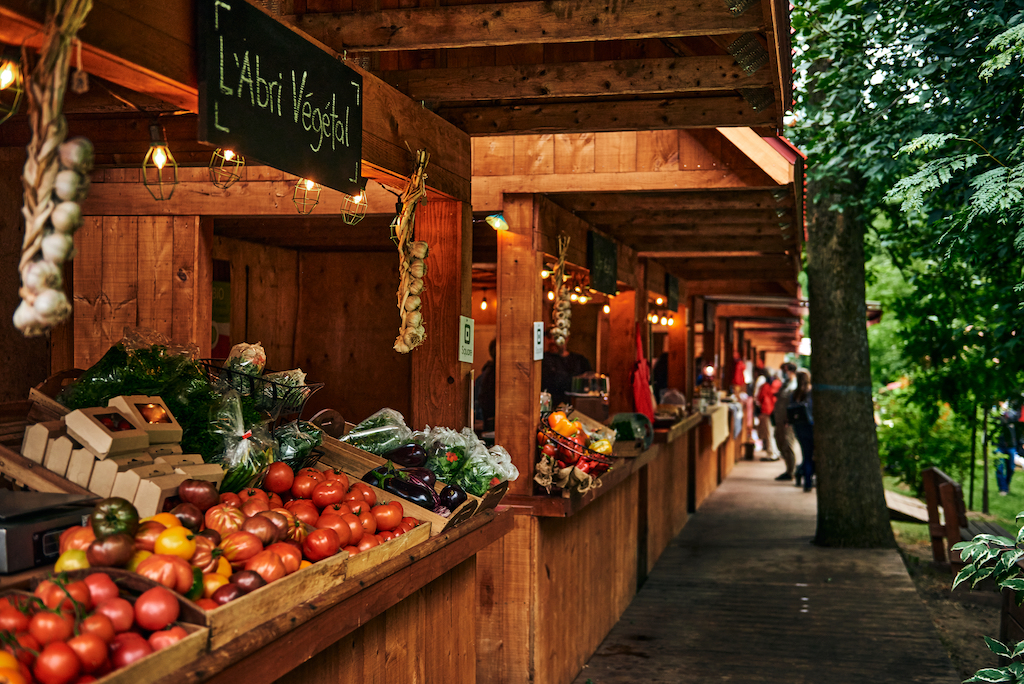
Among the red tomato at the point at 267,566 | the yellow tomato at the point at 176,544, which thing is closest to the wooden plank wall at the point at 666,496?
the red tomato at the point at 267,566

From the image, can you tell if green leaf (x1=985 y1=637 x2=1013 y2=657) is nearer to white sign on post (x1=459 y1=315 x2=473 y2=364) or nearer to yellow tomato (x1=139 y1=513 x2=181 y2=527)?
white sign on post (x1=459 y1=315 x2=473 y2=364)

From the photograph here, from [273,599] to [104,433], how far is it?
710mm

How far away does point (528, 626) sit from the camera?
4957 millimetres

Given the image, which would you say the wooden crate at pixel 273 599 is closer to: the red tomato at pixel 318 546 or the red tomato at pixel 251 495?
the red tomato at pixel 318 546

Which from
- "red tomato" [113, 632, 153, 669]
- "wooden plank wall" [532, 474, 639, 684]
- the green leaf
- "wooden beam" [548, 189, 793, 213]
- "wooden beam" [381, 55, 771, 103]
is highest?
"wooden beam" [381, 55, 771, 103]

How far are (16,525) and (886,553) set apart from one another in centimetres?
890

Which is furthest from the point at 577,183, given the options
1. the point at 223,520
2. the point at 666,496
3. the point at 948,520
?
the point at 666,496

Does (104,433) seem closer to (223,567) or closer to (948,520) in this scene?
(223,567)

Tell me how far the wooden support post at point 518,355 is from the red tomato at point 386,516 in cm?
213

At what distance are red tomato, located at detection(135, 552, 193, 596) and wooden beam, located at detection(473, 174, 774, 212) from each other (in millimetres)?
3600

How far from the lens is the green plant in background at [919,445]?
1198 centimetres

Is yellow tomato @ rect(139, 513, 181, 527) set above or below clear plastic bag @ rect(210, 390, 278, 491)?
below

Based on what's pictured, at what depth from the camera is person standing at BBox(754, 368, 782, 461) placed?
62.9 ft

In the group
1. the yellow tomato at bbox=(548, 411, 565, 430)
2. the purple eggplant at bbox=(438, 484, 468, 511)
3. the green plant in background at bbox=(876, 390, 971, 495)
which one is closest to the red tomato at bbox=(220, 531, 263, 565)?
the purple eggplant at bbox=(438, 484, 468, 511)
